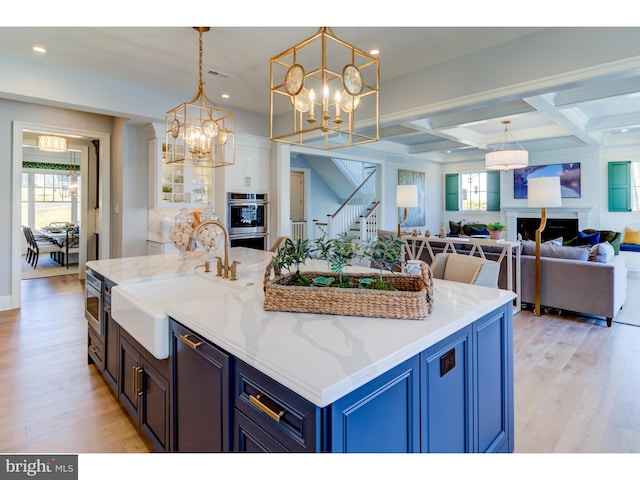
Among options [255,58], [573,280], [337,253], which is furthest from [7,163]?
[573,280]

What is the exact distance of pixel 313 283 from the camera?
1615 millimetres

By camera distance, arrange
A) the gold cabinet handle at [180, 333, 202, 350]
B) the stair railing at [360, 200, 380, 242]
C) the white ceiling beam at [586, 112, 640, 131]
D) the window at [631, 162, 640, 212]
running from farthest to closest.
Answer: the stair railing at [360, 200, 380, 242] → the window at [631, 162, 640, 212] → the white ceiling beam at [586, 112, 640, 131] → the gold cabinet handle at [180, 333, 202, 350]

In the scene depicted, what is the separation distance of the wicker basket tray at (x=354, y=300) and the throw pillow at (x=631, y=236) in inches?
304

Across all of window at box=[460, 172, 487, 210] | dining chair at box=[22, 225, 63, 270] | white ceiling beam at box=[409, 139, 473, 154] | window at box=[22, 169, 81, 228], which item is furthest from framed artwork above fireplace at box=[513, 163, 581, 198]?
window at box=[22, 169, 81, 228]

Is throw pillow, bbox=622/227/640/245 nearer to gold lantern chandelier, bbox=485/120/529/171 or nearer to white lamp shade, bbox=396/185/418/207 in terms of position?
gold lantern chandelier, bbox=485/120/529/171

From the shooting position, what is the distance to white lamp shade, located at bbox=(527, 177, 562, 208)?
4.30m

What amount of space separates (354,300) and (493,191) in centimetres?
911

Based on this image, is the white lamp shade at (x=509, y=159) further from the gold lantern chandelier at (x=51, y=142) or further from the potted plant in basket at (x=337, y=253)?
the gold lantern chandelier at (x=51, y=142)

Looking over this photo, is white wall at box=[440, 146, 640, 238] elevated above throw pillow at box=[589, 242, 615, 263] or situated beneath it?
elevated above

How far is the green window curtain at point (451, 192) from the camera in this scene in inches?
387

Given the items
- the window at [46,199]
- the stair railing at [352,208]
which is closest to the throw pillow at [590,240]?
the stair railing at [352,208]

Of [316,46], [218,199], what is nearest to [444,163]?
[218,199]

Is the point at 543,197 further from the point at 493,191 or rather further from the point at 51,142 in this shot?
the point at 51,142

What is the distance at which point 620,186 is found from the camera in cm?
734
